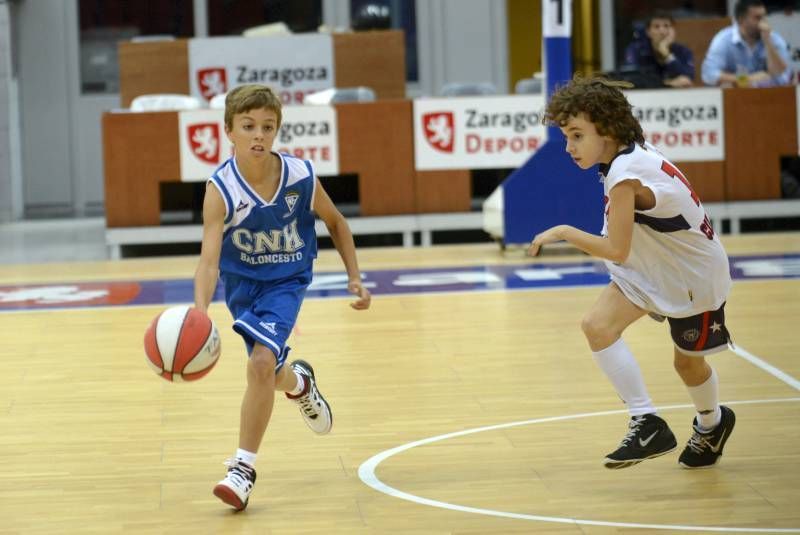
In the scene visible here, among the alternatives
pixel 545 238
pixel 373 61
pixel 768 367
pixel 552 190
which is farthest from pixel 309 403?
pixel 373 61

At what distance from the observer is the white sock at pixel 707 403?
Result: 199 inches

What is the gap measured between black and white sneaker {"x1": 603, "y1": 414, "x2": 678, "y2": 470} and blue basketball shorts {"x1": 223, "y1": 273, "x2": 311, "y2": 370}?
1195 millimetres

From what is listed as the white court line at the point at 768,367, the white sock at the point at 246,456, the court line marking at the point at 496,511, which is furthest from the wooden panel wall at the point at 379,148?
the white sock at the point at 246,456

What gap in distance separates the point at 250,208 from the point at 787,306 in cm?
520

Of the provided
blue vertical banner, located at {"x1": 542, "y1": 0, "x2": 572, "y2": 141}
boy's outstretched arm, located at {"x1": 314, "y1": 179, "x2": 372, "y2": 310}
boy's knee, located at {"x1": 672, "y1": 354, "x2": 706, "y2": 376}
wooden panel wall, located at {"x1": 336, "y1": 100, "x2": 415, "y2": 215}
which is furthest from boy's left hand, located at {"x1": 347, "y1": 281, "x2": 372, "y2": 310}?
wooden panel wall, located at {"x1": 336, "y1": 100, "x2": 415, "y2": 215}

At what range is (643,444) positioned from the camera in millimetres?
4836

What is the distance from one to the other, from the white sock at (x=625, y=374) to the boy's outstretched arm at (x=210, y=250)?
1344mm

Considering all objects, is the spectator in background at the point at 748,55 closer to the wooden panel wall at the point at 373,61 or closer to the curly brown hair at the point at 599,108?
the wooden panel wall at the point at 373,61

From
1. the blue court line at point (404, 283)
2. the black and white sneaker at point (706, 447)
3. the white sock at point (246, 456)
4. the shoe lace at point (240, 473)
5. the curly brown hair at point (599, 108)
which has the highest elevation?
the curly brown hair at point (599, 108)

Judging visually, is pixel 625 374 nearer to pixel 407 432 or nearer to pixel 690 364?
pixel 690 364

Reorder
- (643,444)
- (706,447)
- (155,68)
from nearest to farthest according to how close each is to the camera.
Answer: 1. (643,444)
2. (706,447)
3. (155,68)

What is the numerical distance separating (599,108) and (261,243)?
127cm

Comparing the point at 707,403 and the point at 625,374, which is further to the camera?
the point at 707,403

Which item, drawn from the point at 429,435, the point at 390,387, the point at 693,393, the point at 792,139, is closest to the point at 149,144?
the point at 792,139
